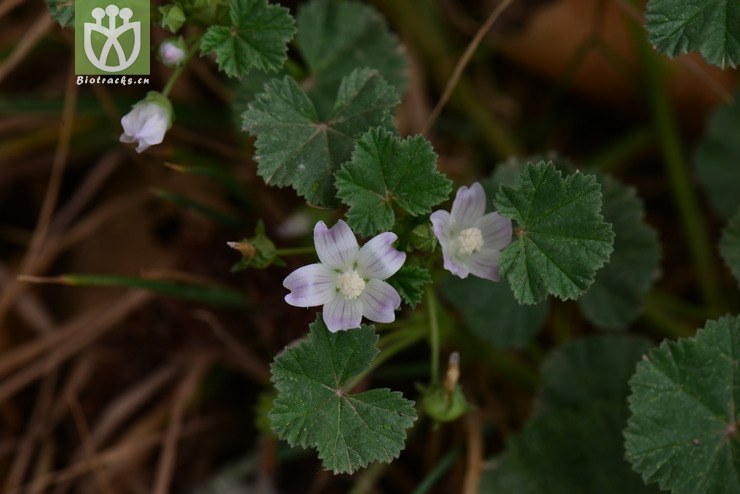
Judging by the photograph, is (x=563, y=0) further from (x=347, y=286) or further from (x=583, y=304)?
(x=347, y=286)

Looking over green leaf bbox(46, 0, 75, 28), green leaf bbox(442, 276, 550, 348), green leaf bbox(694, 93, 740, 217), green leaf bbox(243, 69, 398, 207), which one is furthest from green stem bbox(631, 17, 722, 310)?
green leaf bbox(46, 0, 75, 28)

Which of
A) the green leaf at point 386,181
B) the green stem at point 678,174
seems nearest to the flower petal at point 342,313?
the green leaf at point 386,181

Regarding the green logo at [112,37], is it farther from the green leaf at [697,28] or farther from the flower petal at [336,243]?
the green leaf at [697,28]

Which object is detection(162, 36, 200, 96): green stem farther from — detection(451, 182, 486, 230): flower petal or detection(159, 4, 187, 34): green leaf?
detection(451, 182, 486, 230): flower petal

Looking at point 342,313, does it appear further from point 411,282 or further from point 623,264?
point 623,264

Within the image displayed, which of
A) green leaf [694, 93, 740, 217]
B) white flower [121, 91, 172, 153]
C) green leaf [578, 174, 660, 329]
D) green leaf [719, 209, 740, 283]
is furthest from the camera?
green leaf [694, 93, 740, 217]

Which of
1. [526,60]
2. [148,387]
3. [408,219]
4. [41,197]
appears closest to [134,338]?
[148,387]

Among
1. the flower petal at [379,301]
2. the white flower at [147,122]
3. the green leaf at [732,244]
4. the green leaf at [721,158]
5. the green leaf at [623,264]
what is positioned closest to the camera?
the flower petal at [379,301]
